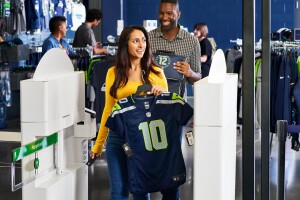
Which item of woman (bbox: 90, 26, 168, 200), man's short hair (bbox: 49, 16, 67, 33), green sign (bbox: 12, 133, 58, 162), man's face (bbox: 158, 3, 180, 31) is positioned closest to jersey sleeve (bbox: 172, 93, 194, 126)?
woman (bbox: 90, 26, 168, 200)

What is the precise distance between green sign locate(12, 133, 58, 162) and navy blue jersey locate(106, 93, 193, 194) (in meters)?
0.38

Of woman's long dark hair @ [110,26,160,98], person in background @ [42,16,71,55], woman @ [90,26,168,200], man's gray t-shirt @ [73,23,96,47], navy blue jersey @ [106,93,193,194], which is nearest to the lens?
navy blue jersey @ [106,93,193,194]

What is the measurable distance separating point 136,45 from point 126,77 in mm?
222

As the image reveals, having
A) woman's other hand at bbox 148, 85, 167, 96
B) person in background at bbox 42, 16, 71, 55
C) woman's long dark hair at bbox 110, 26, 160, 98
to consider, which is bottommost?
woman's other hand at bbox 148, 85, 167, 96

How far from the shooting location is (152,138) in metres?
3.94

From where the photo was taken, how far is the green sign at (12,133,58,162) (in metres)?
3.23

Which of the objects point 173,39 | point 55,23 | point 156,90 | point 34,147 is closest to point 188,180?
point 173,39

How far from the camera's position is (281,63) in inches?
278

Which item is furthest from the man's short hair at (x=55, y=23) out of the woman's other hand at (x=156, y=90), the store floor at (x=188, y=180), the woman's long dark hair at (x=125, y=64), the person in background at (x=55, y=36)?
the woman's other hand at (x=156, y=90)

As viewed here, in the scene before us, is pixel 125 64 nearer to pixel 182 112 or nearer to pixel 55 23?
pixel 182 112

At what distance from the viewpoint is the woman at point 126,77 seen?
416 centimetres

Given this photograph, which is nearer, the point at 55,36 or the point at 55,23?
the point at 55,23

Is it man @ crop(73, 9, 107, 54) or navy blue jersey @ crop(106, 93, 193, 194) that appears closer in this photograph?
navy blue jersey @ crop(106, 93, 193, 194)

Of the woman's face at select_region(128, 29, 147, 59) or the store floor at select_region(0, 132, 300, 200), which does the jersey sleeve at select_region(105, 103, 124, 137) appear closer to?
the woman's face at select_region(128, 29, 147, 59)
